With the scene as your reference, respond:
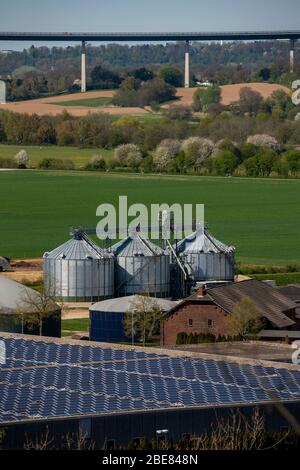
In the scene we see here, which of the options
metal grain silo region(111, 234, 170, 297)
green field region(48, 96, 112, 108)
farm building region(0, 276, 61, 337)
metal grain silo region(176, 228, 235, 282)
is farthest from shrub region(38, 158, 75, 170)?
farm building region(0, 276, 61, 337)

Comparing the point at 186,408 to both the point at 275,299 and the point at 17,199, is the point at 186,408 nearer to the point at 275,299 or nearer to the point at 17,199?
the point at 275,299

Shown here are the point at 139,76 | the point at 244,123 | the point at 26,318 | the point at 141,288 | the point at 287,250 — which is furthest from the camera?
the point at 139,76

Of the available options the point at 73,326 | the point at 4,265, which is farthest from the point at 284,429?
the point at 4,265

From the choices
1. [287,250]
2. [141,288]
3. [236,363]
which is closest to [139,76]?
[287,250]

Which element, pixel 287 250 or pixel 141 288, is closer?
pixel 141 288

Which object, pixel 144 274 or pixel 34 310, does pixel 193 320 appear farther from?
pixel 144 274

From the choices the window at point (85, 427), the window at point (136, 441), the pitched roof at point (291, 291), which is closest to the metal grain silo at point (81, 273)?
the pitched roof at point (291, 291)

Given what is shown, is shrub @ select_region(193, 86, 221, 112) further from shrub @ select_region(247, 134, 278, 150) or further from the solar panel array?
the solar panel array
